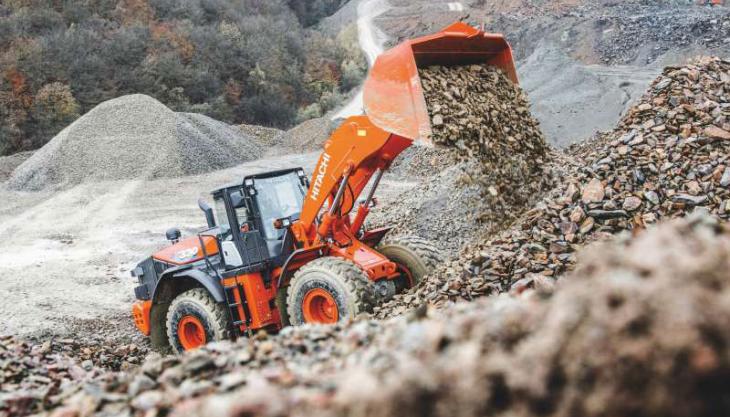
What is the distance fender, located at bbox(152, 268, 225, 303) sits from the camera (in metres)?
7.19

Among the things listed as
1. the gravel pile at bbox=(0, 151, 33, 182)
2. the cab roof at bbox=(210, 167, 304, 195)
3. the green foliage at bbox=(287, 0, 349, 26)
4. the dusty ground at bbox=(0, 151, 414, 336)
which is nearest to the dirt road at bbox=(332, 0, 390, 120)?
the green foliage at bbox=(287, 0, 349, 26)

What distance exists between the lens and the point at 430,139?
6.14 metres

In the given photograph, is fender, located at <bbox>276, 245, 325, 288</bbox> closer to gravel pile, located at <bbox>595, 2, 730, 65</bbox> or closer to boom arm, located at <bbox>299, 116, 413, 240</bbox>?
boom arm, located at <bbox>299, 116, 413, 240</bbox>

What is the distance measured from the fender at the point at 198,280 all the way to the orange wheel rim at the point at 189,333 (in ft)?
1.49

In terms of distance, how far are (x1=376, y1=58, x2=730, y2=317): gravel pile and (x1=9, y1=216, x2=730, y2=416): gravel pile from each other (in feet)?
10.9

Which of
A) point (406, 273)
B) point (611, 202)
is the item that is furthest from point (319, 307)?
point (611, 202)

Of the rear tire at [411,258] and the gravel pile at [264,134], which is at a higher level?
the gravel pile at [264,134]

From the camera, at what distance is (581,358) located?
2119 mm

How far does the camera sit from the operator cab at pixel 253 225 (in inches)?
285

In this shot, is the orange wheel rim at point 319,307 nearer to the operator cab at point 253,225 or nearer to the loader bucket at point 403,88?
the operator cab at point 253,225

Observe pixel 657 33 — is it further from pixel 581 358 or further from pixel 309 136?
pixel 581 358

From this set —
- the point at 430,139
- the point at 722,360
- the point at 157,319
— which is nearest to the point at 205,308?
the point at 157,319

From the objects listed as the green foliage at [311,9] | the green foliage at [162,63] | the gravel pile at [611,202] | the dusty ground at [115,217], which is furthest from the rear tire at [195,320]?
the green foliage at [311,9]

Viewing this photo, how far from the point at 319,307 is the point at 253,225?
1.23 metres
